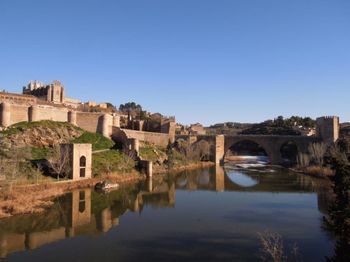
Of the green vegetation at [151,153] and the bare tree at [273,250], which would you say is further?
the green vegetation at [151,153]

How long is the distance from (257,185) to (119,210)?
57.0ft

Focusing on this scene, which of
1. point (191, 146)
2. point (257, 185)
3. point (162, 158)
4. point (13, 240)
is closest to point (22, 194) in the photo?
point (13, 240)

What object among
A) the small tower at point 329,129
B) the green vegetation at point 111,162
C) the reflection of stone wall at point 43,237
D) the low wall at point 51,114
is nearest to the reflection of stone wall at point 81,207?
the reflection of stone wall at point 43,237

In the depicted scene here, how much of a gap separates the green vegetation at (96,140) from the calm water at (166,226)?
11.8 metres

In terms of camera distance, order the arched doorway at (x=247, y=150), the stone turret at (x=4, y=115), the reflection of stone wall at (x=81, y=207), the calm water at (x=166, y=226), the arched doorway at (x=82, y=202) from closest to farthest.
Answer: the calm water at (x=166, y=226) < the reflection of stone wall at (x=81, y=207) < the arched doorway at (x=82, y=202) < the stone turret at (x=4, y=115) < the arched doorway at (x=247, y=150)

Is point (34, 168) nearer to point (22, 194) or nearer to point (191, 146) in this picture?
point (22, 194)

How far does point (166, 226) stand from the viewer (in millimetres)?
19125

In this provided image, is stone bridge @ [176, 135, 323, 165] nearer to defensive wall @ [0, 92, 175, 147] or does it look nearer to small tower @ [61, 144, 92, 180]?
defensive wall @ [0, 92, 175, 147]

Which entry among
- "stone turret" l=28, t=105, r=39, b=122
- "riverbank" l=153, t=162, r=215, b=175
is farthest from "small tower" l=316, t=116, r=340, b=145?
"stone turret" l=28, t=105, r=39, b=122

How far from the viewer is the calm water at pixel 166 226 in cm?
1460

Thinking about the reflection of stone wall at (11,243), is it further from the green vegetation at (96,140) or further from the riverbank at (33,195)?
the green vegetation at (96,140)

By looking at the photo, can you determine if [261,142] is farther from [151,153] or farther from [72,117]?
[72,117]

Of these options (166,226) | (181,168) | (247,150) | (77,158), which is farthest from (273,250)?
(247,150)

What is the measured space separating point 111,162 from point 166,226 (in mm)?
19775
